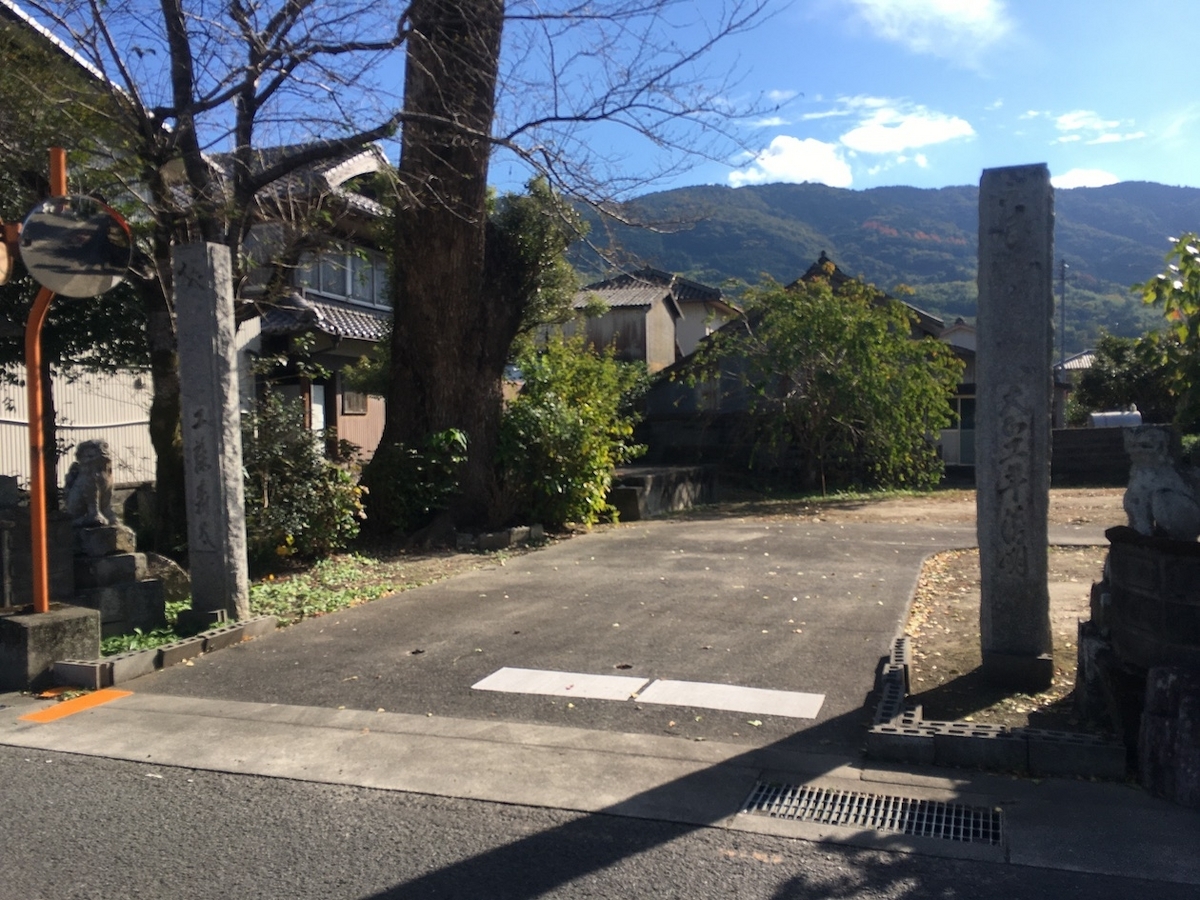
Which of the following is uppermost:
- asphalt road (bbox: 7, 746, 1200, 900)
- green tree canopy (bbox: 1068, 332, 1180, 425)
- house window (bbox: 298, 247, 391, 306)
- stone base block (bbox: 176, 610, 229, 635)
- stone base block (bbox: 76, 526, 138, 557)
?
house window (bbox: 298, 247, 391, 306)

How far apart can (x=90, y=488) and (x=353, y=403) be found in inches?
455

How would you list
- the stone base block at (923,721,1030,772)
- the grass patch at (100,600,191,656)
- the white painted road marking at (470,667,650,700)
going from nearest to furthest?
1. the stone base block at (923,721,1030,772)
2. the white painted road marking at (470,667,650,700)
3. the grass patch at (100,600,191,656)

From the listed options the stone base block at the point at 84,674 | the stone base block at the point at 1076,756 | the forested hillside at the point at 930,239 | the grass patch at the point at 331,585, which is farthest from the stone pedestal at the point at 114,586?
the forested hillside at the point at 930,239

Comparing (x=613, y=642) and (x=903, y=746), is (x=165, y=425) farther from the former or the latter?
(x=903, y=746)

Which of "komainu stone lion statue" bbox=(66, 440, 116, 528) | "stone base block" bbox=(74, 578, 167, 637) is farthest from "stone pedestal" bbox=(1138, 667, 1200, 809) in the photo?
"komainu stone lion statue" bbox=(66, 440, 116, 528)

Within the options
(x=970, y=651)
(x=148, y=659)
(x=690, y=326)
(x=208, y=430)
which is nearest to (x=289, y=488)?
(x=208, y=430)

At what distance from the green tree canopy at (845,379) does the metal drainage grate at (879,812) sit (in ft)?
49.5

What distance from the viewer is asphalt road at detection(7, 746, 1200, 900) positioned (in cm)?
367

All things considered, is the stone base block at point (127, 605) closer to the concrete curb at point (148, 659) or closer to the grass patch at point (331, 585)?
the grass patch at point (331, 585)

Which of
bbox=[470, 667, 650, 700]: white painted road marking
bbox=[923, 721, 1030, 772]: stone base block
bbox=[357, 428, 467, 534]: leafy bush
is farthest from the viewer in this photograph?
bbox=[357, 428, 467, 534]: leafy bush

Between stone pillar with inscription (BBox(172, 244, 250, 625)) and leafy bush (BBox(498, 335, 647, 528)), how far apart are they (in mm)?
5502

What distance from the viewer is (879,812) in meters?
4.33

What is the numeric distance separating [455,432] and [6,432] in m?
5.58

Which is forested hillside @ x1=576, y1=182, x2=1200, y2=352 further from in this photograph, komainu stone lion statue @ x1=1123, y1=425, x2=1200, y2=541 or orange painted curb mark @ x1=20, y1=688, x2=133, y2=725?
komainu stone lion statue @ x1=1123, y1=425, x2=1200, y2=541
